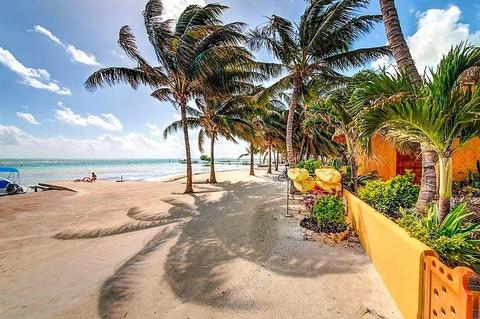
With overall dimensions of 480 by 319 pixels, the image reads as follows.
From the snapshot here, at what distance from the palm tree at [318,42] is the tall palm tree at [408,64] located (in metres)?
4.98

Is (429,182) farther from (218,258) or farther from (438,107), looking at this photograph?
(218,258)

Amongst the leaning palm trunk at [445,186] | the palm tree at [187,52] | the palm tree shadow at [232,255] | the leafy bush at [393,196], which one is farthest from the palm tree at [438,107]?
the palm tree at [187,52]

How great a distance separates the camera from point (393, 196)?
5145mm

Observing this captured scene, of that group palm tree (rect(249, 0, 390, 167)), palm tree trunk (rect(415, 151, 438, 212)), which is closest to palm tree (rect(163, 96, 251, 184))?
palm tree (rect(249, 0, 390, 167))

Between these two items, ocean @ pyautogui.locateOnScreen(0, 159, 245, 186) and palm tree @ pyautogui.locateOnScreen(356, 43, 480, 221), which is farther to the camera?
ocean @ pyautogui.locateOnScreen(0, 159, 245, 186)

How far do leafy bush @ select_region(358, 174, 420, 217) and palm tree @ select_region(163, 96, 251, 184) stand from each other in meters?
12.4

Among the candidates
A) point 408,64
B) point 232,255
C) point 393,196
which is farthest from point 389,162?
point 232,255

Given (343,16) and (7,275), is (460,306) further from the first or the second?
(343,16)

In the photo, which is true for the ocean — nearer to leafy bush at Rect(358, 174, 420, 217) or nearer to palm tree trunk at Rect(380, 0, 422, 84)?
leafy bush at Rect(358, 174, 420, 217)

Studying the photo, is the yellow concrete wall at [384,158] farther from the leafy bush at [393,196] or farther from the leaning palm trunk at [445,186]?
the leaning palm trunk at [445,186]

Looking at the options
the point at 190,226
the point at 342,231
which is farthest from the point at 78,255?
the point at 342,231

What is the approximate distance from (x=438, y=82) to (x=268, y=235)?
15.4ft

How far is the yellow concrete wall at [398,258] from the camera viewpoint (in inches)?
97.1

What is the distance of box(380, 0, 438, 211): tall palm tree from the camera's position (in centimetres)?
407
